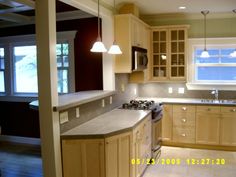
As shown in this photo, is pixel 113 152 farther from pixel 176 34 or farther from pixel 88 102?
pixel 176 34

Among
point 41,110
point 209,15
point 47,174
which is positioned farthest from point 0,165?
point 209,15

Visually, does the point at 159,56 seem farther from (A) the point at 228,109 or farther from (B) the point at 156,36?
(A) the point at 228,109

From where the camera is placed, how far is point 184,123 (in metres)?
4.90

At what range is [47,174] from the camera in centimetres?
260

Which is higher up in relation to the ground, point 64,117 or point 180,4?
point 180,4

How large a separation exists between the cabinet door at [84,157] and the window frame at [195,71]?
3.32 m

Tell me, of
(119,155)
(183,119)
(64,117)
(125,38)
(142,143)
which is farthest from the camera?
(183,119)

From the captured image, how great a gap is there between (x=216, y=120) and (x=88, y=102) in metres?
2.67

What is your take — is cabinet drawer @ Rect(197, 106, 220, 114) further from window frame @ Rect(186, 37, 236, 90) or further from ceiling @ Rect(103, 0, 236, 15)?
ceiling @ Rect(103, 0, 236, 15)

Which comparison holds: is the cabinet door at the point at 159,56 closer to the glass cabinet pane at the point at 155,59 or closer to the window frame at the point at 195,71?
the glass cabinet pane at the point at 155,59

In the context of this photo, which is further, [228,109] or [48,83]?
[228,109]

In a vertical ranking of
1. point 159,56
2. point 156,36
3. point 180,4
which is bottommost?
point 159,56

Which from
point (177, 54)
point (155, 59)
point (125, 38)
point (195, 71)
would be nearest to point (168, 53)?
point (177, 54)

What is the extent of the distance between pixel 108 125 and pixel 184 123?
234 centimetres
